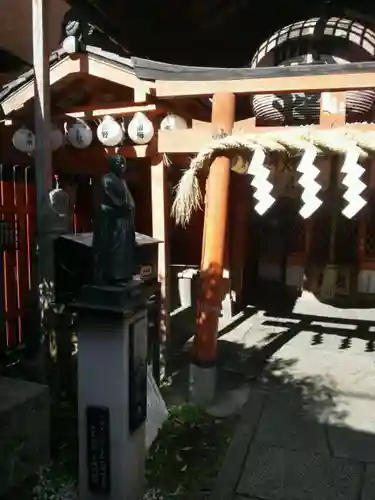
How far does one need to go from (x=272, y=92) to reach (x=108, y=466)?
456cm

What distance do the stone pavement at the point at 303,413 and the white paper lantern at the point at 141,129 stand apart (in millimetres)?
3710

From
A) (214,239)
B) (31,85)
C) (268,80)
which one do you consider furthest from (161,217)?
(31,85)

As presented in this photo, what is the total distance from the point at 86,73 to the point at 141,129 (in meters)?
1.22

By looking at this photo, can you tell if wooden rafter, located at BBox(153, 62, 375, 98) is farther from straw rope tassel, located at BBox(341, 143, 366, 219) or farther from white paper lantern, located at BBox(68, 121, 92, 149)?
white paper lantern, located at BBox(68, 121, 92, 149)

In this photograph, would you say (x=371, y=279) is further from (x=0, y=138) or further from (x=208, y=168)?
(x=0, y=138)

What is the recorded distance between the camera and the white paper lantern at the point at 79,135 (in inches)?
271

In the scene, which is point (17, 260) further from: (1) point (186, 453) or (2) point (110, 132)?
(1) point (186, 453)

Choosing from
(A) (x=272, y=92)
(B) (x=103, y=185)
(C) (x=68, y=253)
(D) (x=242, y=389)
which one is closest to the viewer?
(B) (x=103, y=185)

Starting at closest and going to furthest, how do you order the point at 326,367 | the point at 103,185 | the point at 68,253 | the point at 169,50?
the point at 103,185 < the point at 68,253 < the point at 326,367 < the point at 169,50

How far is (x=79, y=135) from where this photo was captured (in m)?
6.89

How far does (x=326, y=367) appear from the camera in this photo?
728 centimetres

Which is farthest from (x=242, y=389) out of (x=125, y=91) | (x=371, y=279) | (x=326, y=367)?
(x=371, y=279)

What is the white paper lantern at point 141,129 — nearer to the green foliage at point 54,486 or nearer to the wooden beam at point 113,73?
the wooden beam at point 113,73

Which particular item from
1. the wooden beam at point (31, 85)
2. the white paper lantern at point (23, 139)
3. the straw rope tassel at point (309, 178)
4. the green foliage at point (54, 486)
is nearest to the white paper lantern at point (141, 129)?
the wooden beam at point (31, 85)
